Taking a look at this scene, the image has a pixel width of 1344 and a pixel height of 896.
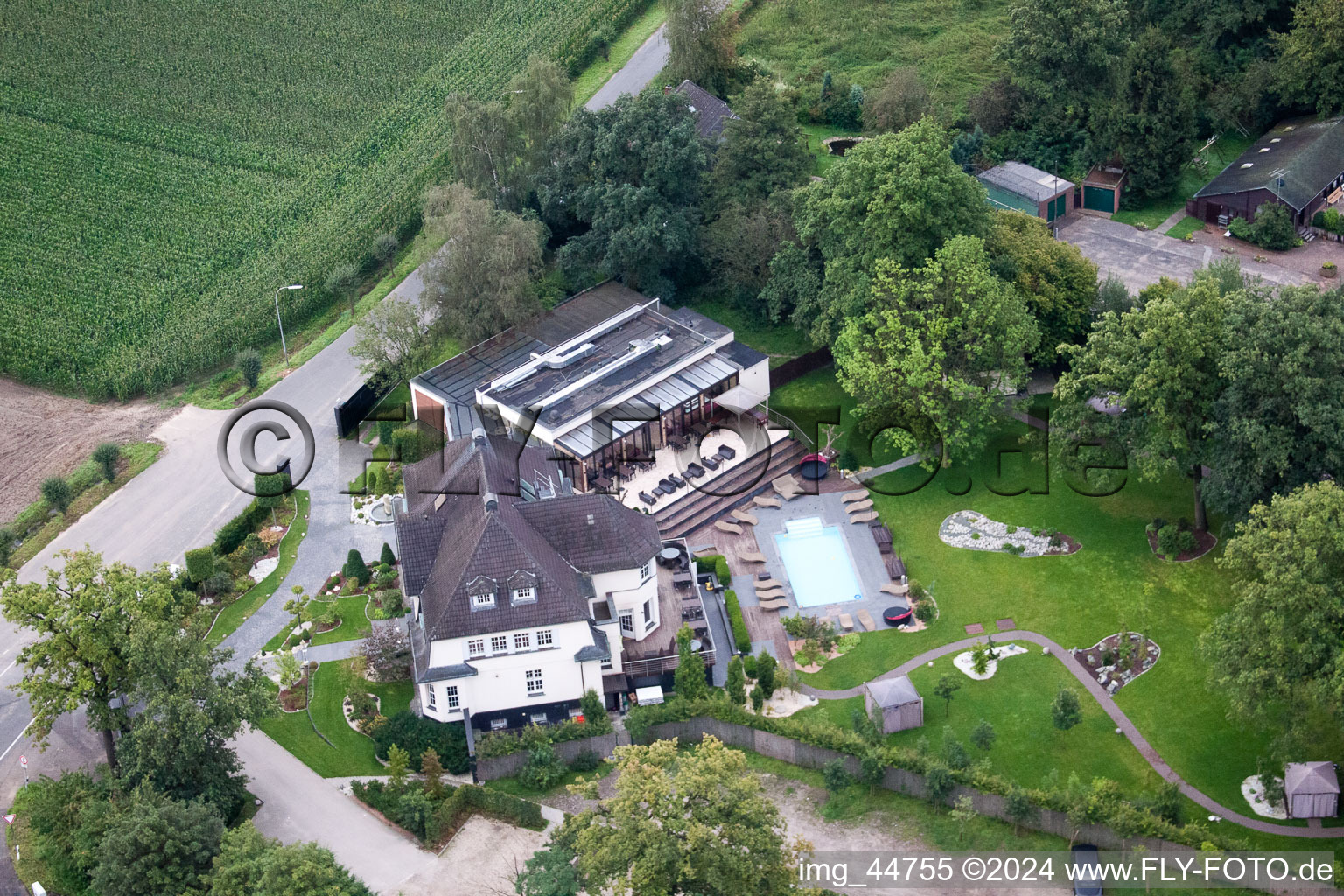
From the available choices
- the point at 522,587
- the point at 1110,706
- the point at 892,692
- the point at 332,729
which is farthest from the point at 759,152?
the point at 332,729

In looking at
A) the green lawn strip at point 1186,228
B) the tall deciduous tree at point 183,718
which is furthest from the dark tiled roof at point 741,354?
the tall deciduous tree at point 183,718

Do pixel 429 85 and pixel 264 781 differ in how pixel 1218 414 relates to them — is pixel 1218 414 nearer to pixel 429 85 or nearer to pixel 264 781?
pixel 264 781

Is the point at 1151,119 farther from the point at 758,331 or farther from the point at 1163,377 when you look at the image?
the point at 1163,377

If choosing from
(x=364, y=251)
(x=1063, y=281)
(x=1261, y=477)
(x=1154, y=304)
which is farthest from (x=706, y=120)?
(x=1261, y=477)

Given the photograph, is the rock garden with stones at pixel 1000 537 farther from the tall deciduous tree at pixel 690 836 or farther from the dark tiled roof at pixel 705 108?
the dark tiled roof at pixel 705 108

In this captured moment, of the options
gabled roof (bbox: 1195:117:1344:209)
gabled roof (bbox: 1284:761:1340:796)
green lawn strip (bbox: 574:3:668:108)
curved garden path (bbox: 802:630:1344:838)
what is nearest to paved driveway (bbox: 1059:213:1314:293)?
gabled roof (bbox: 1195:117:1344:209)

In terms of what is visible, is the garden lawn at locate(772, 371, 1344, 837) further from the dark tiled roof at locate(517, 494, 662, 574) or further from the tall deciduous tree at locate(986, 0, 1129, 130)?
the tall deciduous tree at locate(986, 0, 1129, 130)
